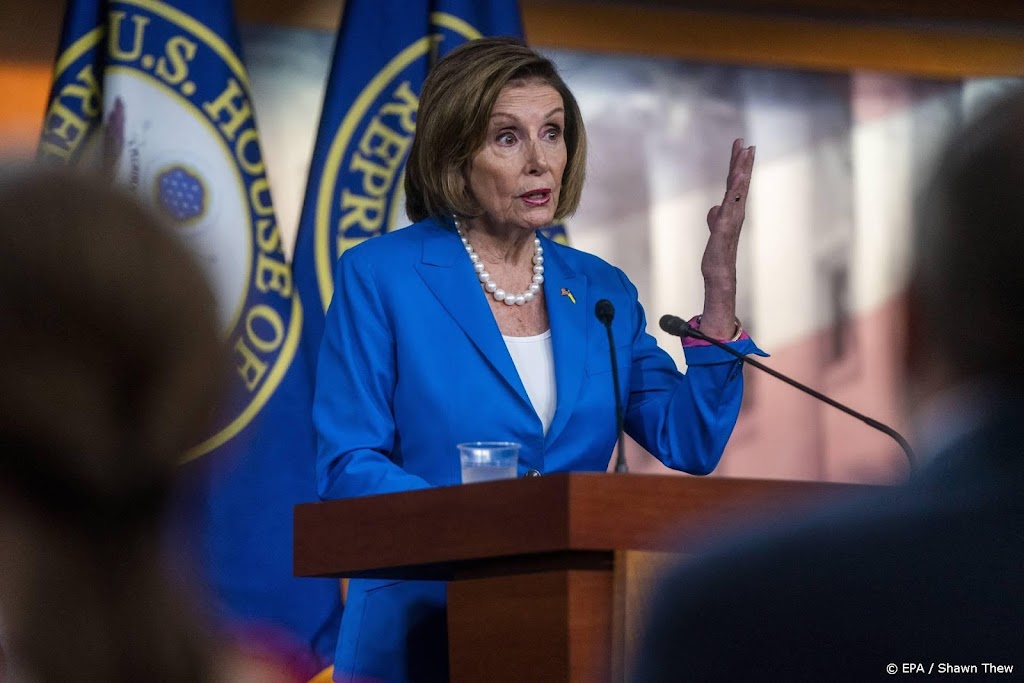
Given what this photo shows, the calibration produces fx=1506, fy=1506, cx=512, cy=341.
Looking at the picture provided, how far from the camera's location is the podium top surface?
183 cm

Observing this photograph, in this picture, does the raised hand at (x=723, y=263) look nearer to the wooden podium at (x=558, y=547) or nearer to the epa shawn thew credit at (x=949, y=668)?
the wooden podium at (x=558, y=547)

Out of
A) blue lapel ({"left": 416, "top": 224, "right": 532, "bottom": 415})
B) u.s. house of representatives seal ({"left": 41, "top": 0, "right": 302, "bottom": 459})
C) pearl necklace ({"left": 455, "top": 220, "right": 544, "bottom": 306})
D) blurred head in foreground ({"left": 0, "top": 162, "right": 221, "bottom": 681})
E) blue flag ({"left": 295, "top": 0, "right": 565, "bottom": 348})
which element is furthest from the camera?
blue flag ({"left": 295, "top": 0, "right": 565, "bottom": 348})

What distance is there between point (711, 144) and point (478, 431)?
2661 millimetres

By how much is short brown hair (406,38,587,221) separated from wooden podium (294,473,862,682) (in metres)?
0.94

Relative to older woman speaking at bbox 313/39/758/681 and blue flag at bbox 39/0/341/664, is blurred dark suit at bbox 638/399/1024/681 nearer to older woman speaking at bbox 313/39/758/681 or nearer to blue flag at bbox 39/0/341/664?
older woman speaking at bbox 313/39/758/681

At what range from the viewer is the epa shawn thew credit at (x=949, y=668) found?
1.06m

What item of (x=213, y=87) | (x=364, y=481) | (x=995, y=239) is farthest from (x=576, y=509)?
(x=213, y=87)

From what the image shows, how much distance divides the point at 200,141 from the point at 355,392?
1.82m

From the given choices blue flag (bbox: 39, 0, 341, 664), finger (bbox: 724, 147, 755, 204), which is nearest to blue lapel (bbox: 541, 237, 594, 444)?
finger (bbox: 724, 147, 755, 204)

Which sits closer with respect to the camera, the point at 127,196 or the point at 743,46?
the point at 127,196

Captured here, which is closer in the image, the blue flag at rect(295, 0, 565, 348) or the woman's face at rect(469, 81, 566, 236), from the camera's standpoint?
the woman's face at rect(469, 81, 566, 236)

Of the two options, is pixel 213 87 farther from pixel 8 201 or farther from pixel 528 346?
pixel 8 201

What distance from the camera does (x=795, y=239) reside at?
5047mm

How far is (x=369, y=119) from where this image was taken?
14.3 ft
